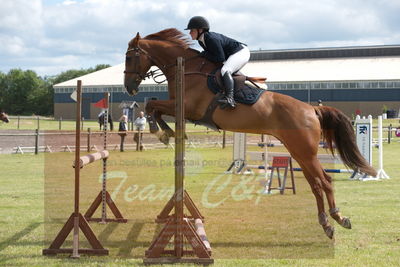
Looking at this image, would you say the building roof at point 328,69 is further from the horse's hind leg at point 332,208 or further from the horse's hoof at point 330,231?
the horse's hoof at point 330,231

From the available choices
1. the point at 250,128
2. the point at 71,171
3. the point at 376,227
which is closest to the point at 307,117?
the point at 250,128

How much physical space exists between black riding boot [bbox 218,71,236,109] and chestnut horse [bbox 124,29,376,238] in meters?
0.13

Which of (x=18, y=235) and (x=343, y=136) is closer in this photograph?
(x=18, y=235)

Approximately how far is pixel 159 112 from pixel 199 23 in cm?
112

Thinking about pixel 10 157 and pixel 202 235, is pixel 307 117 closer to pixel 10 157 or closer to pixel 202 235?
pixel 202 235

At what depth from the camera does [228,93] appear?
5562 millimetres

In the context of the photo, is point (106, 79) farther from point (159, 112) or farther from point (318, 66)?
point (159, 112)

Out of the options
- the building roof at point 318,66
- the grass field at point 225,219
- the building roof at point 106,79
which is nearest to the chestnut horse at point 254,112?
the grass field at point 225,219

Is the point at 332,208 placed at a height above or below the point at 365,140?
below

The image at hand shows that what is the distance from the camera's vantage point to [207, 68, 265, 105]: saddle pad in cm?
568

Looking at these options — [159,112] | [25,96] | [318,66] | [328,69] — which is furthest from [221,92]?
[25,96]

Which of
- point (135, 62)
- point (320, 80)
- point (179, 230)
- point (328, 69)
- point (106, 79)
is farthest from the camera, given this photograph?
point (106, 79)

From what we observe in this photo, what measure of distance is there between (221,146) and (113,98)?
29.5 meters

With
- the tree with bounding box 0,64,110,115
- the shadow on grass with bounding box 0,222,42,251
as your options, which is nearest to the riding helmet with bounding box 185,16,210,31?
the shadow on grass with bounding box 0,222,42,251
